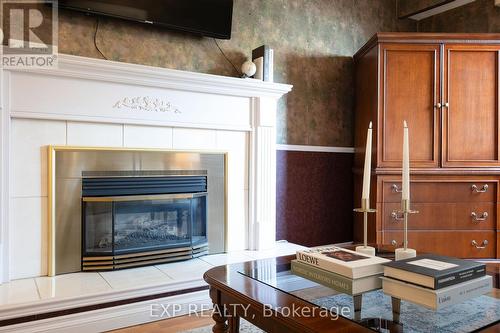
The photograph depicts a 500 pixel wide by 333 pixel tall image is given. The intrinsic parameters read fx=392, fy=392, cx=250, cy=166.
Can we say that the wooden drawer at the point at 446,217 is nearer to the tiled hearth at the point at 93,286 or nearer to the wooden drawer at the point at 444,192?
the wooden drawer at the point at 444,192

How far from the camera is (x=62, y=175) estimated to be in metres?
2.23

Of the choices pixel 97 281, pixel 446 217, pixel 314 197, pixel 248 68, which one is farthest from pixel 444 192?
pixel 97 281

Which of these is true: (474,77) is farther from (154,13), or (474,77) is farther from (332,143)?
(154,13)

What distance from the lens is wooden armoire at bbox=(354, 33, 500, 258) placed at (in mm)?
2969

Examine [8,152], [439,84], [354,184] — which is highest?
[439,84]

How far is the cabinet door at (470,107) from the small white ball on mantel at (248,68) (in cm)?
147

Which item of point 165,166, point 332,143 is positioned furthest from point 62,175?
point 332,143

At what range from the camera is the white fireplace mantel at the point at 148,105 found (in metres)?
2.11

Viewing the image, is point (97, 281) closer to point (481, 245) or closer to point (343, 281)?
point (343, 281)

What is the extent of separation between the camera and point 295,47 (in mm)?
3248

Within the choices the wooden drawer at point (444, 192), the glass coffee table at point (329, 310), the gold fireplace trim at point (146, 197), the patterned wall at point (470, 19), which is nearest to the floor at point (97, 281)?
the gold fireplace trim at point (146, 197)

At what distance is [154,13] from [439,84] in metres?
2.13

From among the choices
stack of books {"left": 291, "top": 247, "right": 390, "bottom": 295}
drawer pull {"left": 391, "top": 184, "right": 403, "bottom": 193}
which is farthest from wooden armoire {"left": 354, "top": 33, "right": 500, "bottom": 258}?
stack of books {"left": 291, "top": 247, "right": 390, "bottom": 295}

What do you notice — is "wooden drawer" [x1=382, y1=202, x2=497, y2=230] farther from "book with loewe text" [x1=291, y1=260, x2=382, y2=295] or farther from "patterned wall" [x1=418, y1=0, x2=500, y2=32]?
"book with loewe text" [x1=291, y1=260, x2=382, y2=295]
